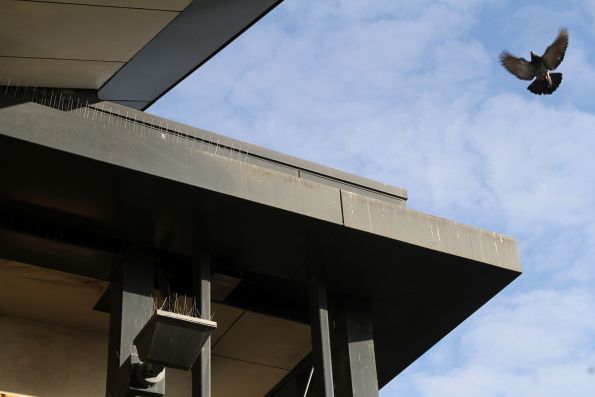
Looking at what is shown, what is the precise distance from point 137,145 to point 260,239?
1584mm

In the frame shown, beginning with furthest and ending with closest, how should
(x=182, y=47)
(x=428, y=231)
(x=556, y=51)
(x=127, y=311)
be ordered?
(x=556, y=51) < (x=182, y=47) < (x=428, y=231) < (x=127, y=311)

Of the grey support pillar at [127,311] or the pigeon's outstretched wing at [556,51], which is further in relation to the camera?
the pigeon's outstretched wing at [556,51]

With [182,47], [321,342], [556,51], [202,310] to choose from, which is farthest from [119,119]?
[556,51]

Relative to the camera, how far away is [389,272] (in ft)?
37.1

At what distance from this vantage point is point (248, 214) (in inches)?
412

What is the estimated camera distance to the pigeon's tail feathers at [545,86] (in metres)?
14.3

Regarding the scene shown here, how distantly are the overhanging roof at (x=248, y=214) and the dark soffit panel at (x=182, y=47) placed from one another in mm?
982

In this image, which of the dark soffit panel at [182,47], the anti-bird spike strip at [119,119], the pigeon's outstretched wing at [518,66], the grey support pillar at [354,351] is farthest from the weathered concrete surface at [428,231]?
the pigeon's outstretched wing at [518,66]

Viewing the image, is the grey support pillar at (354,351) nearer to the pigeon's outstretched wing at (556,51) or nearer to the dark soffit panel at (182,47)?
the dark soffit panel at (182,47)

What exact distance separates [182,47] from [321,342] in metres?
3.48

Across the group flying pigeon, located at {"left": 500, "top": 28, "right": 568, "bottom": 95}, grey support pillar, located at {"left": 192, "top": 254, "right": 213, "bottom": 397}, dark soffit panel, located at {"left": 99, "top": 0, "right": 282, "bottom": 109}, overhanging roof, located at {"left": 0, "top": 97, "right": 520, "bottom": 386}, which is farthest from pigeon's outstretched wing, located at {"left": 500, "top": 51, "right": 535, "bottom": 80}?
grey support pillar, located at {"left": 192, "top": 254, "right": 213, "bottom": 397}

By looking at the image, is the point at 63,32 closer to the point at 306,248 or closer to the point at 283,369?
the point at 306,248

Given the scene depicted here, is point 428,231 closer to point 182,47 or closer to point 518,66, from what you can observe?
point 182,47

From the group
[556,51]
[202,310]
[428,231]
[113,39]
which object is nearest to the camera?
[202,310]
